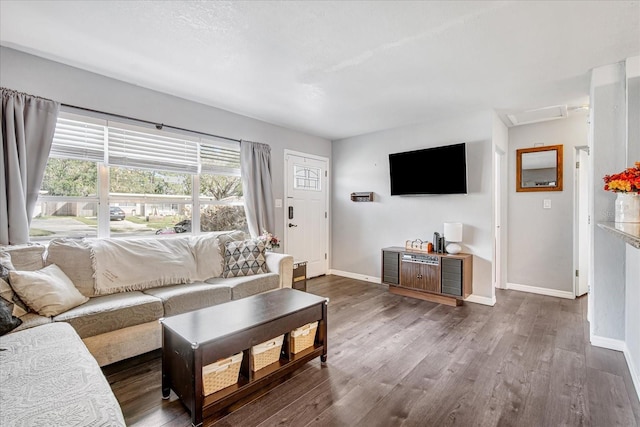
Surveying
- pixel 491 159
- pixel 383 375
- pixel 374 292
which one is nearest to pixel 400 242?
pixel 374 292

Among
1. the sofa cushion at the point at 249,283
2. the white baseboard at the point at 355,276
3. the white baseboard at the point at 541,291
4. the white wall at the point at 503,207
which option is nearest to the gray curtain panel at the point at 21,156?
the sofa cushion at the point at 249,283

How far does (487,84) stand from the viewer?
2.99 meters

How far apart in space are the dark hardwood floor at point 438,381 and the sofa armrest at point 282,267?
0.70m

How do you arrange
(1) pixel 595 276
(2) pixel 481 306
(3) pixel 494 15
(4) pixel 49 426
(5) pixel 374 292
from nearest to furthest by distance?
(4) pixel 49 426
(3) pixel 494 15
(1) pixel 595 276
(2) pixel 481 306
(5) pixel 374 292

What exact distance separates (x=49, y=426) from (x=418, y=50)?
294 cm

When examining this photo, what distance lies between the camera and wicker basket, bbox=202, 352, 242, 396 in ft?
5.47

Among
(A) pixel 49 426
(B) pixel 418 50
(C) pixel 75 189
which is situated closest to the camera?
(A) pixel 49 426

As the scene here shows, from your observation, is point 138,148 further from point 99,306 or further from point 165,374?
point 165,374

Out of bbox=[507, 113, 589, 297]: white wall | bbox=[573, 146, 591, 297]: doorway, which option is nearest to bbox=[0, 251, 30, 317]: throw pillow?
bbox=[507, 113, 589, 297]: white wall

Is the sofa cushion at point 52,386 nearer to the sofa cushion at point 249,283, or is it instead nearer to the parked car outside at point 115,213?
the sofa cushion at point 249,283

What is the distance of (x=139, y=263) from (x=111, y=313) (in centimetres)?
69

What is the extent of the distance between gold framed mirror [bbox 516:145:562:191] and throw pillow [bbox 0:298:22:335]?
550cm

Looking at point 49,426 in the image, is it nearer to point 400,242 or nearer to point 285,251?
point 285,251

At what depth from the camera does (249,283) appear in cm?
305
